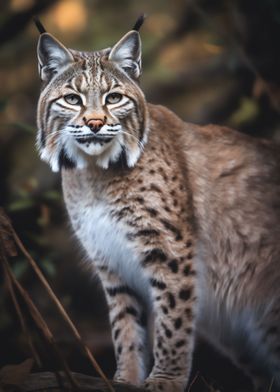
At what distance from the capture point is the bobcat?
559 cm

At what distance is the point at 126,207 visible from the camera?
5.99m

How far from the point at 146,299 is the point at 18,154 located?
21.6 ft

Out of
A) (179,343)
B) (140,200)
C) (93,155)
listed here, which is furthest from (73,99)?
(179,343)

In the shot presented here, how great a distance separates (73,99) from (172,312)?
1.67 metres

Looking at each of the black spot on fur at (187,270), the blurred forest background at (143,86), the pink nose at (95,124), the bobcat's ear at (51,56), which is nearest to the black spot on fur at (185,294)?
the black spot on fur at (187,270)

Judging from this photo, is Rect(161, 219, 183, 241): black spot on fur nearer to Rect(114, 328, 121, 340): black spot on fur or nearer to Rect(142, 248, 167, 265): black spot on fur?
Rect(142, 248, 167, 265): black spot on fur

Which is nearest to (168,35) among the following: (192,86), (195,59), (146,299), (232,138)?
(192,86)

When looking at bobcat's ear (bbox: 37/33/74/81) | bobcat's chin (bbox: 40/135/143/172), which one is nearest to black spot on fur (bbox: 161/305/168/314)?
bobcat's chin (bbox: 40/135/143/172)

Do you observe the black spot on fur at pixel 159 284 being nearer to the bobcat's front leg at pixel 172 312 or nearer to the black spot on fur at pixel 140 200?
the bobcat's front leg at pixel 172 312

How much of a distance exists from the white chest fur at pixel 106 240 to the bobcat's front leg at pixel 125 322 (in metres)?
0.10

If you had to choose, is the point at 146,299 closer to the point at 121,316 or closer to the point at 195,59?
the point at 121,316

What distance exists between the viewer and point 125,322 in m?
6.38

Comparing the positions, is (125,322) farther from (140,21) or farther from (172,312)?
(140,21)

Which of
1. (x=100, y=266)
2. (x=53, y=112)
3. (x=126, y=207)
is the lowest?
(x=100, y=266)
